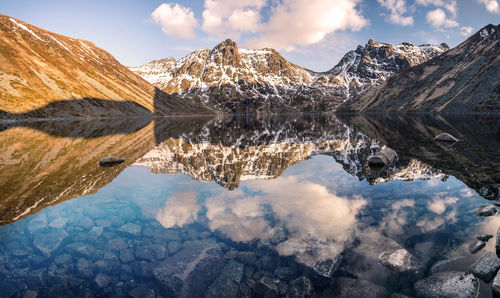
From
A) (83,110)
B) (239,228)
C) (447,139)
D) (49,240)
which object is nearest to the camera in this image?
(49,240)

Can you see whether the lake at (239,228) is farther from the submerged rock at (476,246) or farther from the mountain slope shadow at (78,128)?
the mountain slope shadow at (78,128)

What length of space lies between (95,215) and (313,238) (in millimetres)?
12277

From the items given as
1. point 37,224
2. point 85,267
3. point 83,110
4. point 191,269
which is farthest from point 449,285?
point 83,110

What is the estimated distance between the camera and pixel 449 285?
8.21 m

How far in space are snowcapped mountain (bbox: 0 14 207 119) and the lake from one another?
124m

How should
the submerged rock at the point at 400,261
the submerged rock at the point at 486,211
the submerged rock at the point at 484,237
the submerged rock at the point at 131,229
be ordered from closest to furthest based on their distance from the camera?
1. the submerged rock at the point at 400,261
2. the submerged rock at the point at 484,237
3. the submerged rock at the point at 131,229
4. the submerged rock at the point at 486,211

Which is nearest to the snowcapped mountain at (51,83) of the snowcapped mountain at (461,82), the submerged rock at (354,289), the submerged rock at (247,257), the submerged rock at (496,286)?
the submerged rock at (247,257)

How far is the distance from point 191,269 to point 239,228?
142 inches

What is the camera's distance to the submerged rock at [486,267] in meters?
8.29

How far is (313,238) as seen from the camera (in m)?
11.6

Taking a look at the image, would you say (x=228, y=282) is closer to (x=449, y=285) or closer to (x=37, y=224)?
(x=449, y=285)

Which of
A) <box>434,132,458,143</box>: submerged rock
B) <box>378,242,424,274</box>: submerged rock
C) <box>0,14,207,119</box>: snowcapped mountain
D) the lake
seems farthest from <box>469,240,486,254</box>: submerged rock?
<box>0,14,207,119</box>: snowcapped mountain

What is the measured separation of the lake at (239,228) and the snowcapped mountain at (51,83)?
124285 millimetres

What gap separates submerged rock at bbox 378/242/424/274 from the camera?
365 inches
